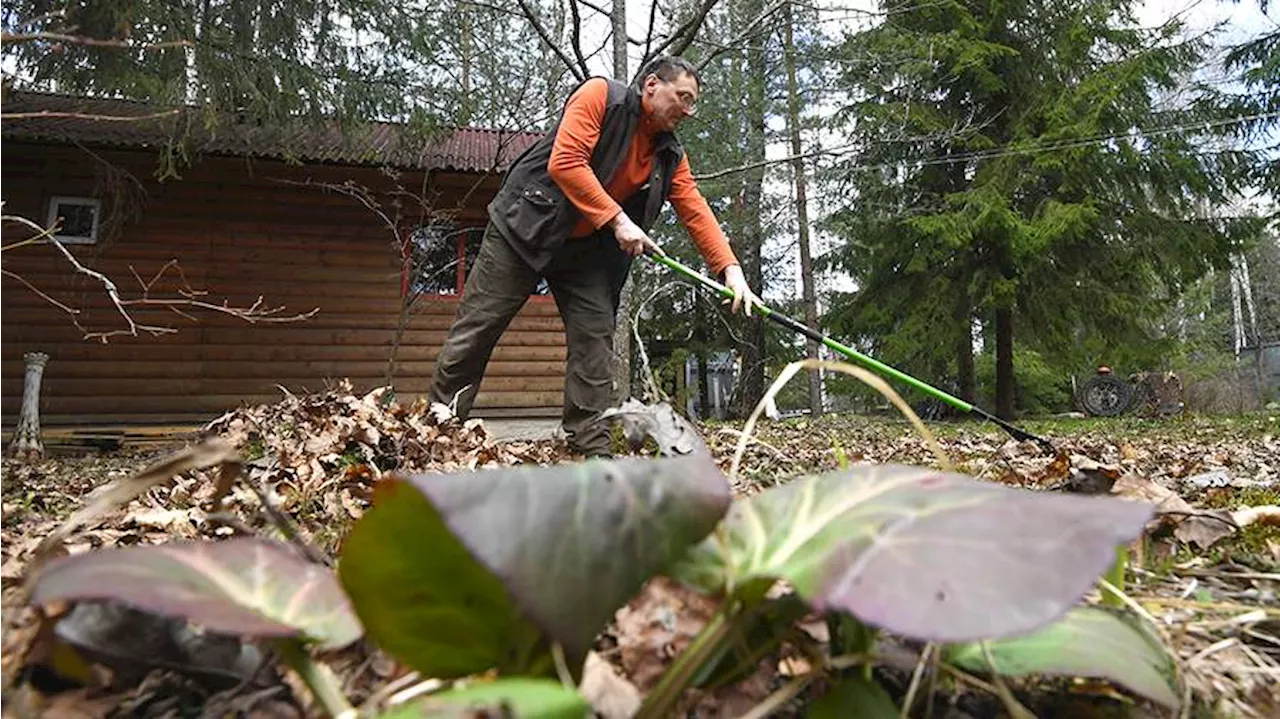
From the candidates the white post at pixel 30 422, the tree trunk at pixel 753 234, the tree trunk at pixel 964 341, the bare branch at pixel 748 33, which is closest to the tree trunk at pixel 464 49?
the bare branch at pixel 748 33

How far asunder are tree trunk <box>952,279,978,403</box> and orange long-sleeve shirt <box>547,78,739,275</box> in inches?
461

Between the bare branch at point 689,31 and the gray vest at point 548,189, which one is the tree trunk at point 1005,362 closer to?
the bare branch at point 689,31

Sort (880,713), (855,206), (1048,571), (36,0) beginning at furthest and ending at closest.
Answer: (855,206) < (36,0) < (880,713) < (1048,571)

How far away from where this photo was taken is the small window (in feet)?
33.7

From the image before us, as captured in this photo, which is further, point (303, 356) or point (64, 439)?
point (303, 356)

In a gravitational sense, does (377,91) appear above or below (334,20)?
below

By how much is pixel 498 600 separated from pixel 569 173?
3185 millimetres

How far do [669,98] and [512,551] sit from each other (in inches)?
135

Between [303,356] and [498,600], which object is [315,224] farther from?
[498,600]

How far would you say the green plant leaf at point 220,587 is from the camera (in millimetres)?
433

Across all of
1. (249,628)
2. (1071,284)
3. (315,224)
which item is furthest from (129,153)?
(1071,284)

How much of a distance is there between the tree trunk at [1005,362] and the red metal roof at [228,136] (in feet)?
32.3

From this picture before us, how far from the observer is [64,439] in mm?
8938

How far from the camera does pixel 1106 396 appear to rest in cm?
1631
